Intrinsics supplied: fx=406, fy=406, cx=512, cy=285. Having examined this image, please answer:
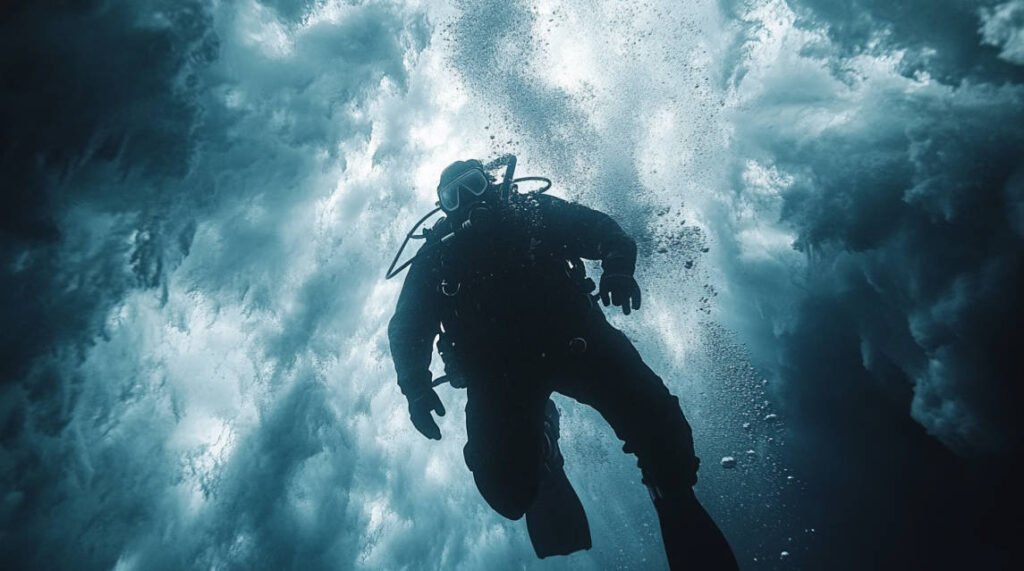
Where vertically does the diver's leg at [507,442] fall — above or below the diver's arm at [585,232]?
below

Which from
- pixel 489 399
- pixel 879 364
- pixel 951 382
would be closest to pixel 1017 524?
pixel 951 382

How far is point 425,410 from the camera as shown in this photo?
11.8 ft

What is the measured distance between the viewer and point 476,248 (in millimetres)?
3678

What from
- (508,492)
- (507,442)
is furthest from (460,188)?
(508,492)

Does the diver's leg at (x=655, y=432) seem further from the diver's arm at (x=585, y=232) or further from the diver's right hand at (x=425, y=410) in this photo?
the diver's right hand at (x=425, y=410)

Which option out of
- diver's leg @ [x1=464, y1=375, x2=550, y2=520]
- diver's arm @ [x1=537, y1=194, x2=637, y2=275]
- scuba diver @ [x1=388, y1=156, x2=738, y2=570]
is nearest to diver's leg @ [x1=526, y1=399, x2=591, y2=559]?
scuba diver @ [x1=388, y1=156, x2=738, y2=570]

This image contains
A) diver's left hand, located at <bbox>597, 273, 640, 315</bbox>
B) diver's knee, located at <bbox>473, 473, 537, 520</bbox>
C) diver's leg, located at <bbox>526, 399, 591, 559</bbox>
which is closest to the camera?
diver's knee, located at <bbox>473, 473, 537, 520</bbox>

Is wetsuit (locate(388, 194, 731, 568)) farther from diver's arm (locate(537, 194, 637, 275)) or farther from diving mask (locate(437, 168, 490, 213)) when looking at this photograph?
diving mask (locate(437, 168, 490, 213))

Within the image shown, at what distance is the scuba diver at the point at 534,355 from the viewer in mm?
2898

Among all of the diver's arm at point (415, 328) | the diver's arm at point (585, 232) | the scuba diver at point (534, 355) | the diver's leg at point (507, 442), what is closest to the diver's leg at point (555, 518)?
the scuba diver at point (534, 355)

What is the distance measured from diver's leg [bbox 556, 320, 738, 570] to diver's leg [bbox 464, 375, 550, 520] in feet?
1.58

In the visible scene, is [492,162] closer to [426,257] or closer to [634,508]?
[426,257]

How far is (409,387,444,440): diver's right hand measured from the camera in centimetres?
357

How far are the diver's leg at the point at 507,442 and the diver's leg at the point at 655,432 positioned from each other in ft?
1.58
